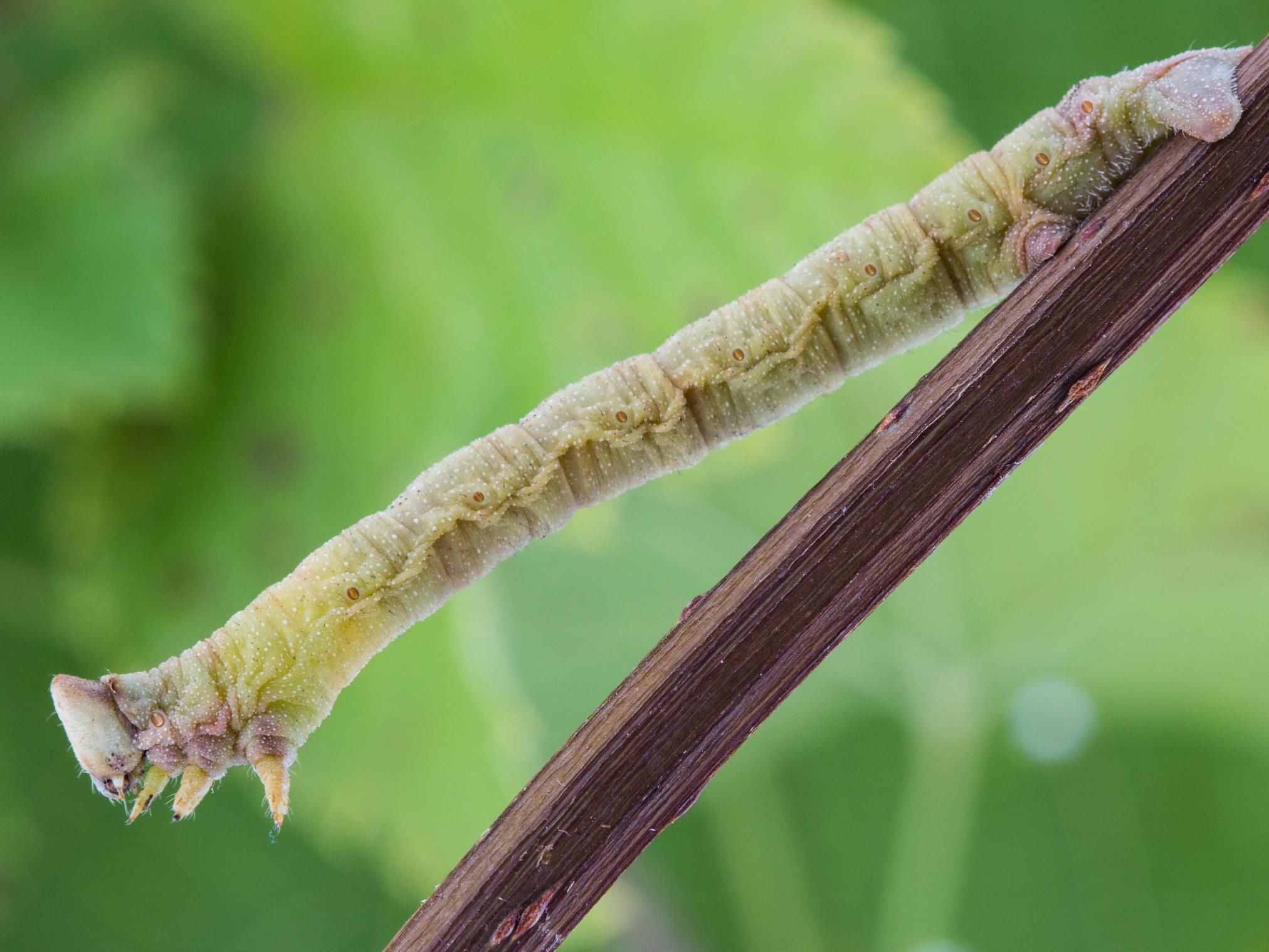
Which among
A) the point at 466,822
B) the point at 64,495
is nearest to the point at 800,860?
the point at 466,822

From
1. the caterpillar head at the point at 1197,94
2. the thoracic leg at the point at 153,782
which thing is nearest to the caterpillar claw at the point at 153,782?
the thoracic leg at the point at 153,782

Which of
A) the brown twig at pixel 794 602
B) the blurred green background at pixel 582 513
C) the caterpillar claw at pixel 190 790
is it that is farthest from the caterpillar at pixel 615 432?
the blurred green background at pixel 582 513

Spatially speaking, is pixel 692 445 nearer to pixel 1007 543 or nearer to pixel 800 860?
pixel 1007 543

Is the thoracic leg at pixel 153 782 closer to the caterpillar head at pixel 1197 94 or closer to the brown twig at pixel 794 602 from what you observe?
the brown twig at pixel 794 602

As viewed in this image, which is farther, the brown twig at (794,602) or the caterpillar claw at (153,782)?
the caterpillar claw at (153,782)

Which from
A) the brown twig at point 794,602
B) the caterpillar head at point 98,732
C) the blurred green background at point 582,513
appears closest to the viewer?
the brown twig at point 794,602

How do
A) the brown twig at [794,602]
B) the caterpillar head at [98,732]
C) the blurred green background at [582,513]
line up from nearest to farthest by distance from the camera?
1. the brown twig at [794,602]
2. the caterpillar head at [98,732]
3. the blurred green background at [582,513]

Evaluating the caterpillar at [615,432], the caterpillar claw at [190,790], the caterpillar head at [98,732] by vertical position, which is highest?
the caterpillar at [615,432]

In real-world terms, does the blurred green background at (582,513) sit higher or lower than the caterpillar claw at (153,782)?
higher
